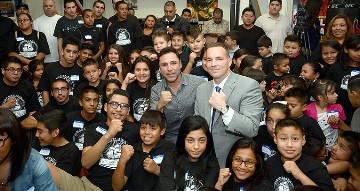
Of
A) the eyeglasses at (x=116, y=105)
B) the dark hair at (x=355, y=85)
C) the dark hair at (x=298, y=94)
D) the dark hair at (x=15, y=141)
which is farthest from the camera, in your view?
the dark hair at (x=355, y=85)

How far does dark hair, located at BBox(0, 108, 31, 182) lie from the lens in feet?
5.90

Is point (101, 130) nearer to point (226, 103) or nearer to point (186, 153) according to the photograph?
point (186, 153)

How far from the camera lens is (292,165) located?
2.50 meters

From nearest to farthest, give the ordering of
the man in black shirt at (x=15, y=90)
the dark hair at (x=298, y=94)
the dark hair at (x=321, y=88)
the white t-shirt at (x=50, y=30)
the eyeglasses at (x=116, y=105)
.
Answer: the eyeglasses at (x=116, y=105) → the dark hair at (x=298, y=94) → the dark hair at (x=321, y=88) → the man in black shirt at (x=15, y=90) → the white t-shirt at (x=50, y=30)

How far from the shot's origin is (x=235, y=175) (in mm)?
2621

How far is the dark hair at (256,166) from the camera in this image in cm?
259

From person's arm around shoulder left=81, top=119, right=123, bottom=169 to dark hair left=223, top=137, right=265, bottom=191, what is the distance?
849mm

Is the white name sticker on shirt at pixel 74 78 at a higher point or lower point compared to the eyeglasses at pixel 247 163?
higher

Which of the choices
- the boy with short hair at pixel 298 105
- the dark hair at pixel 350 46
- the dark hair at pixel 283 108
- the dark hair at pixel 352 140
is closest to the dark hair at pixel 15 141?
the dark hair at pixel 283 108

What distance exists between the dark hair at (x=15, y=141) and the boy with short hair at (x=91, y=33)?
4.24 m

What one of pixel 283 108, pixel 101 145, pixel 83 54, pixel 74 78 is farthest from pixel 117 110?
pixel 83 54

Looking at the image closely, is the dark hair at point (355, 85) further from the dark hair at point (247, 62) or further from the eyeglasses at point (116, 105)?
the eyeglasses at point (116, 105)

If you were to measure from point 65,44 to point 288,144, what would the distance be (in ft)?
9.79

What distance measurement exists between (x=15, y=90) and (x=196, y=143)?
239 centimetres
